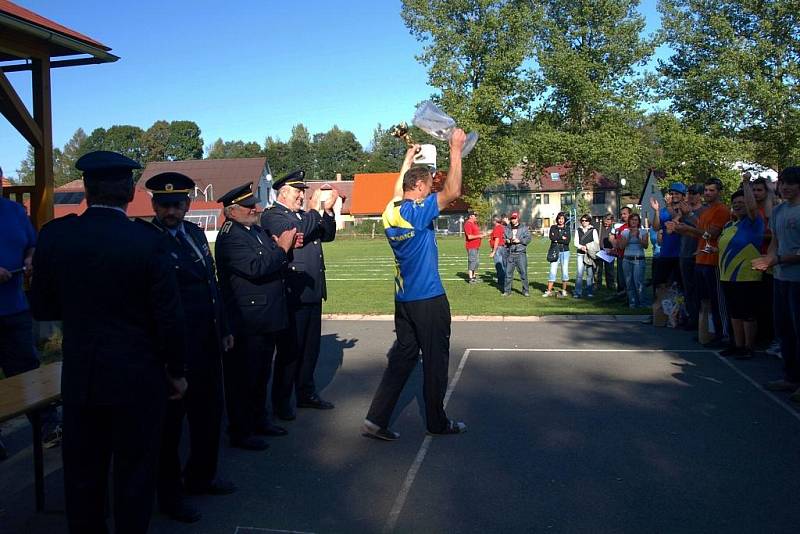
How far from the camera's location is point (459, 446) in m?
5.70

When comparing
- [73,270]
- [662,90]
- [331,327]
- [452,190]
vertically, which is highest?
[662,90]

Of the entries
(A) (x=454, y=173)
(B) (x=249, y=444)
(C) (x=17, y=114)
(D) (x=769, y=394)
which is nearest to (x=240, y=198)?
(A) (x=454, y=173)

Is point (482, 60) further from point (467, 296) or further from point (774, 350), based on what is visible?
point (774, 350)

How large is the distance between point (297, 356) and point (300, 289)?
621mm

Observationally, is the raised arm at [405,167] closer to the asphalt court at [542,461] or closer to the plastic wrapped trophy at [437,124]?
the plastic wrapped trophy at [437,124]

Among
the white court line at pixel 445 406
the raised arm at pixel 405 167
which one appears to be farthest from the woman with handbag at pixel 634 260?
the raised arm at pixel 405 167

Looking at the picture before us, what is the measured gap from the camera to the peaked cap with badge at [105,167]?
11.2 ft

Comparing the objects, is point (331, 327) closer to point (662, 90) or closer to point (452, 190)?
point (452, 190)

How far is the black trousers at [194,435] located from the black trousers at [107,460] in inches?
29.6

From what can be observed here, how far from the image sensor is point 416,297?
18.6 ft

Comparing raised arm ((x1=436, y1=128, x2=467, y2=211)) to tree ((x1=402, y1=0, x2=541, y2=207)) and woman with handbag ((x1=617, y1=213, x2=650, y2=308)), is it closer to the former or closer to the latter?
woman with handbag ((x1=617, y1=213, x2=650, y2=308))

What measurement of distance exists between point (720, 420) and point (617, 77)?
172 feet

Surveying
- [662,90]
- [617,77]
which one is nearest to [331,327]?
[662,90]

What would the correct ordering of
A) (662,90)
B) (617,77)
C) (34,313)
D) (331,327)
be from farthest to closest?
1. (617,77)
2. (662,90)
3. (331,327)
4. (34,313)
